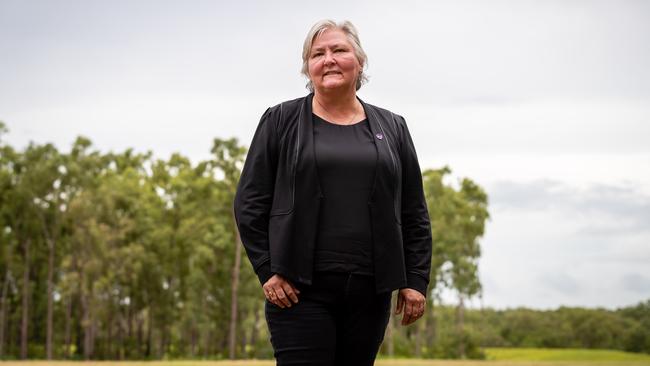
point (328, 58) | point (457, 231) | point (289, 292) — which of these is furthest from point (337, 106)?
point (457, 231)

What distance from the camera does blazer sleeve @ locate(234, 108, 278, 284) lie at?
4.06 meters

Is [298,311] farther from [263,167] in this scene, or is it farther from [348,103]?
[348,103]

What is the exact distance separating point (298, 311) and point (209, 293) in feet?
165

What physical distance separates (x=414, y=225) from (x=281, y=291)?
0.84 meters

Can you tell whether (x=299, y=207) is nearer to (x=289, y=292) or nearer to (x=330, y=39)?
(x=289, y=292)

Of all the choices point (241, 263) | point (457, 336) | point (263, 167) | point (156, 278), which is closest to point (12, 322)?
point (156, 278)

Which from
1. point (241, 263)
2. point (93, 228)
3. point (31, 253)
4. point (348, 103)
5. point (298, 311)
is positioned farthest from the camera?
point (31, 253)

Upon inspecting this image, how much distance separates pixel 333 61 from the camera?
410 cm

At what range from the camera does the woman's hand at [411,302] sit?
4238 mm

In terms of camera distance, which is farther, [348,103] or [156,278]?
[156,278]

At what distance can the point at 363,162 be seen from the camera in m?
4.05

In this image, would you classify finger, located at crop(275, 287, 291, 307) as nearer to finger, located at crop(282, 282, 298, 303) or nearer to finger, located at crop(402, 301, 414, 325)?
finger, located at crop(282, 282, 298, 303)

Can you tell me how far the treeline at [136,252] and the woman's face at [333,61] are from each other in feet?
138

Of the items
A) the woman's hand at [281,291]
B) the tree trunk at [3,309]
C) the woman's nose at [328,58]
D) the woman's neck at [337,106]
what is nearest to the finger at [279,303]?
the woman's hand at [281,291]
